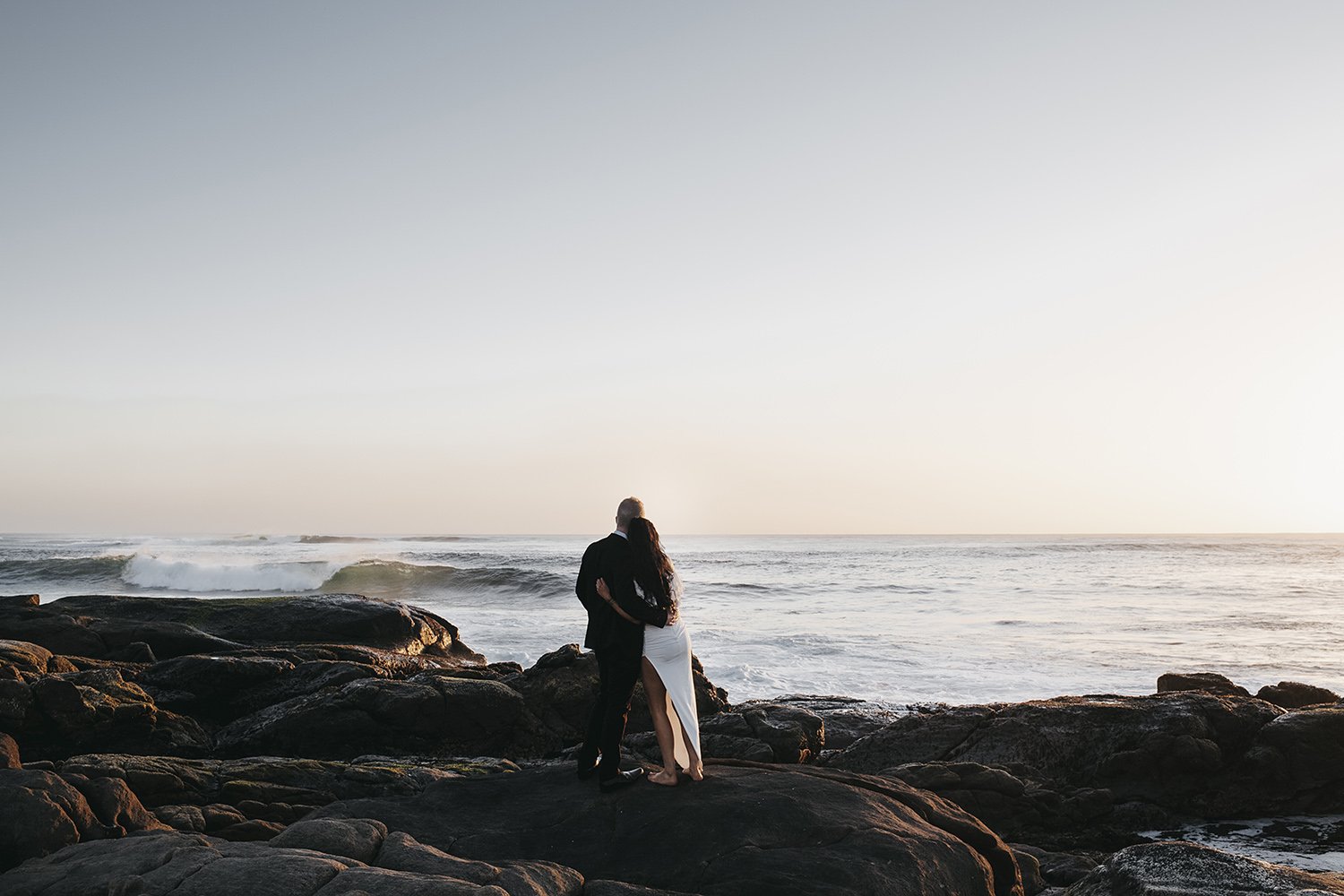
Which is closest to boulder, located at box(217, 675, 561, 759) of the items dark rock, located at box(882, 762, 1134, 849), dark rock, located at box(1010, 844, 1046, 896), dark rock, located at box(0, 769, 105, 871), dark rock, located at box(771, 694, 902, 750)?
dark rock, located at box(771, 694, 902, 750)

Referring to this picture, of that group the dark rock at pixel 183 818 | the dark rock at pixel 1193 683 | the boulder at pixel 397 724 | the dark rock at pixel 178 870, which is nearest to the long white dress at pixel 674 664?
the dark rock at pixel 178 870

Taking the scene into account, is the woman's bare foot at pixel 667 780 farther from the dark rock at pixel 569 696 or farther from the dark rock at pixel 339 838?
the dark rock at pixel 569 696

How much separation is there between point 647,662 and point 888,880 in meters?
2.35

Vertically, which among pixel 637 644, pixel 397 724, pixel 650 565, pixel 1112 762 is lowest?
pixel 1112 762

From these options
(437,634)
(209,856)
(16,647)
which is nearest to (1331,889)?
(209,856)

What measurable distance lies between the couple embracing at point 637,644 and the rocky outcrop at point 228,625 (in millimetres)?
12031

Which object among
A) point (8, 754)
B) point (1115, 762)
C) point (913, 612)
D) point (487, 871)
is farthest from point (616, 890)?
point (913, 612)

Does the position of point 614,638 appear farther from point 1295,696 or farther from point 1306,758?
point 1295,696

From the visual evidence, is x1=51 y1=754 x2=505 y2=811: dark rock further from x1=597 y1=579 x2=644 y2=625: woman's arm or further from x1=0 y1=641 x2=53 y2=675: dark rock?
x1=0 y1=641 x2=53 y2=675: dark rock

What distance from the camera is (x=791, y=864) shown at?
5496mm

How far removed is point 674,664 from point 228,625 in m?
15.8

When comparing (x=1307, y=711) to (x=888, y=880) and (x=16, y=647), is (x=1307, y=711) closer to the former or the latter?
(x=888, y=880)

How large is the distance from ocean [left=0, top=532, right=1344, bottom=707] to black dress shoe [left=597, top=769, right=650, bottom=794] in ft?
28.5

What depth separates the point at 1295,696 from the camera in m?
13.6
